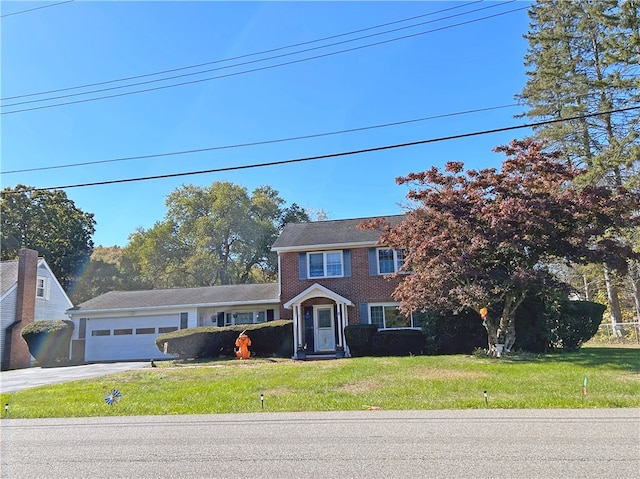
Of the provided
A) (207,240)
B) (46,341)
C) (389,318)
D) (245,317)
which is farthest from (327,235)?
(207,240)

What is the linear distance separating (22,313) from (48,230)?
21.2 metres

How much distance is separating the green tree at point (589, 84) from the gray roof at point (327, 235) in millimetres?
11263

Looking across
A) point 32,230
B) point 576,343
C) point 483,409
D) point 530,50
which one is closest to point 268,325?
point 576,343

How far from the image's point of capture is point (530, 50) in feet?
102

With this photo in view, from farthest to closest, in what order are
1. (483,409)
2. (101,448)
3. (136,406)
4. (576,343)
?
(576,343)
(136,406)
(483,409)
(101,448)

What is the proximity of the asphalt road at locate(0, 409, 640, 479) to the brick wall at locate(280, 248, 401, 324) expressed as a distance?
12986mm

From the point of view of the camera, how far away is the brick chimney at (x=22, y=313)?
24.9 m

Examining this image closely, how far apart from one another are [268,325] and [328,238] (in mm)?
4861

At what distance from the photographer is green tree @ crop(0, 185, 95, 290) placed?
43.0 meters

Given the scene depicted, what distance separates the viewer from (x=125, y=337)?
25.5 meters

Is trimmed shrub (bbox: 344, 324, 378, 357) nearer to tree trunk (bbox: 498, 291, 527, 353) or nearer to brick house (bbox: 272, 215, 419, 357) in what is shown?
brick house (bbox: 272, 215, 419, 357)

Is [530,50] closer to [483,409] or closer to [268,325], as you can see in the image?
[268,325]

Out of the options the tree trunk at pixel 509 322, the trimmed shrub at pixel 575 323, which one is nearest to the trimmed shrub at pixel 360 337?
the tree trunk at pixel 509 322

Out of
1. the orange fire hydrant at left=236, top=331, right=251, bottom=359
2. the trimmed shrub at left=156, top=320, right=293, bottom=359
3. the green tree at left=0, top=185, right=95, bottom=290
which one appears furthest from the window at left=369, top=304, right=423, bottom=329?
the green tree at left=0, top=185, right=95, bottom=290
